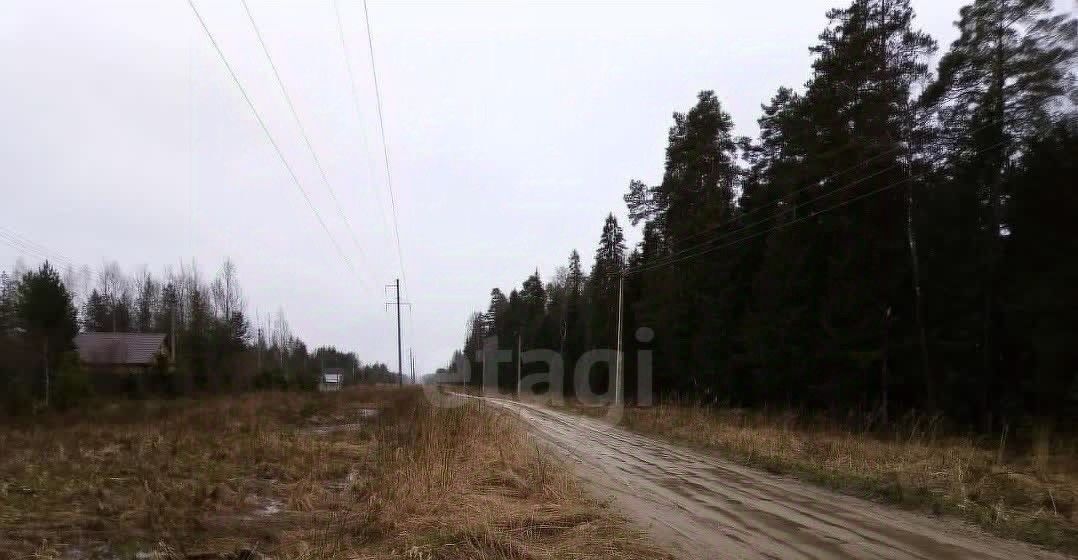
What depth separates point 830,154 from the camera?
22531 mm

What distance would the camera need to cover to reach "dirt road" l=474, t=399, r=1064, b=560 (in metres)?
6.38

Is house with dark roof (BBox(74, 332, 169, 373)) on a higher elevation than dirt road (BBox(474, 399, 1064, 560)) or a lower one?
higher

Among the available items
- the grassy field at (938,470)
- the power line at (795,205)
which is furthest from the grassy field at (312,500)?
the power line at (795,205)

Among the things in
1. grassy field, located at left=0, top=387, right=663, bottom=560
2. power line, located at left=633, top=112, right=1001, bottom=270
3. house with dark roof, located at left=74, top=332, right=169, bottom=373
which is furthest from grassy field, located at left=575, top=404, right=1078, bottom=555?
house with dark roof, located at left=74, top=332, right=169, bottom=373

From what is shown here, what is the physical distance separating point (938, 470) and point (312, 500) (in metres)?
9.75

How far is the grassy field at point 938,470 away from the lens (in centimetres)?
784

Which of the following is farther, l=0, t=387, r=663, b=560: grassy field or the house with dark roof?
the house with dark roof

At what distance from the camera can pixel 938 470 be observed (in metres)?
10.5

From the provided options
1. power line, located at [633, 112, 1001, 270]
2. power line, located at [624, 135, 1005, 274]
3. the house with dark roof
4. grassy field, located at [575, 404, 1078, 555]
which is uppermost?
power line, located at [633, 112, 1001, 270]

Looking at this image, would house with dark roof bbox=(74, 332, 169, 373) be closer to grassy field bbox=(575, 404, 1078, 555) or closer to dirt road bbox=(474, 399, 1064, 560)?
grassy field bbox=(575, 404, 1078, 555)

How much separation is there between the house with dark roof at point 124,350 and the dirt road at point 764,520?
4194 cm

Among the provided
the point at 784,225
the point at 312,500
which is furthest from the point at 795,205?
the point at 312,500

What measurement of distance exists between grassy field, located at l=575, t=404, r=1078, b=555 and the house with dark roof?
4014cm

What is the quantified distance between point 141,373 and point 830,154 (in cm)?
4254
